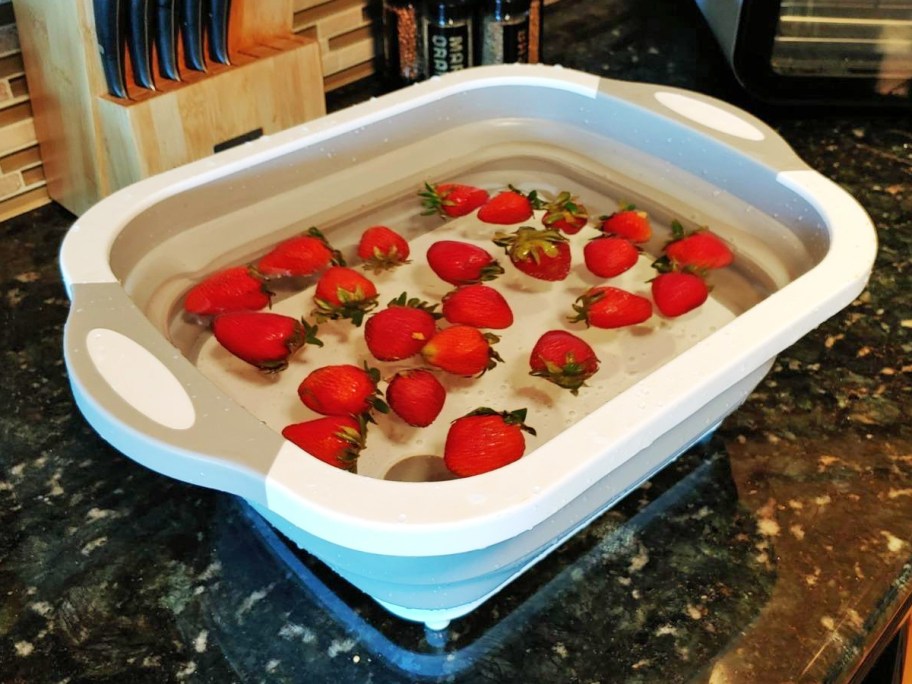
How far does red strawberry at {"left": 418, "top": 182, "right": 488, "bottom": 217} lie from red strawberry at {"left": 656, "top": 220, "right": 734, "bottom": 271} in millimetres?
166

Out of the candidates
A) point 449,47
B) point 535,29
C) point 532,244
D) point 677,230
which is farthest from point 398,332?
point 535,29

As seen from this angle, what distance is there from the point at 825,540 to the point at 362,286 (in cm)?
35

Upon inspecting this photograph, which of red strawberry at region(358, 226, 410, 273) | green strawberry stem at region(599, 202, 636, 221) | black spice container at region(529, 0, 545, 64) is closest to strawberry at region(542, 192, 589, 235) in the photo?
green strawberry stem at region(599, 202, 636, 221)

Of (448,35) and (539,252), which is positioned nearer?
(539,252)

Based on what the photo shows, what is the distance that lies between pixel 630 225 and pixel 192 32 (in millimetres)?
385

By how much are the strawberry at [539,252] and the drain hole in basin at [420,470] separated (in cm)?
19

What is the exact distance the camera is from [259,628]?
0.54m

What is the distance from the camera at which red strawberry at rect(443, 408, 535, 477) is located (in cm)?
53

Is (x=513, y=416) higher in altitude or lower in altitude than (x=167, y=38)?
lower

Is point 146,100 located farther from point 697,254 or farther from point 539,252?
point 697,254

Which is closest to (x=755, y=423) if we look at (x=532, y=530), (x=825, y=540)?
(x=825, y=540)

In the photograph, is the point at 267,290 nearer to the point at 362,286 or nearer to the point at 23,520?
the point at 362,286

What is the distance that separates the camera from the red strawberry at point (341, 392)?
23.1 inches

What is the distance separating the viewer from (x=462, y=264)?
707 mm
